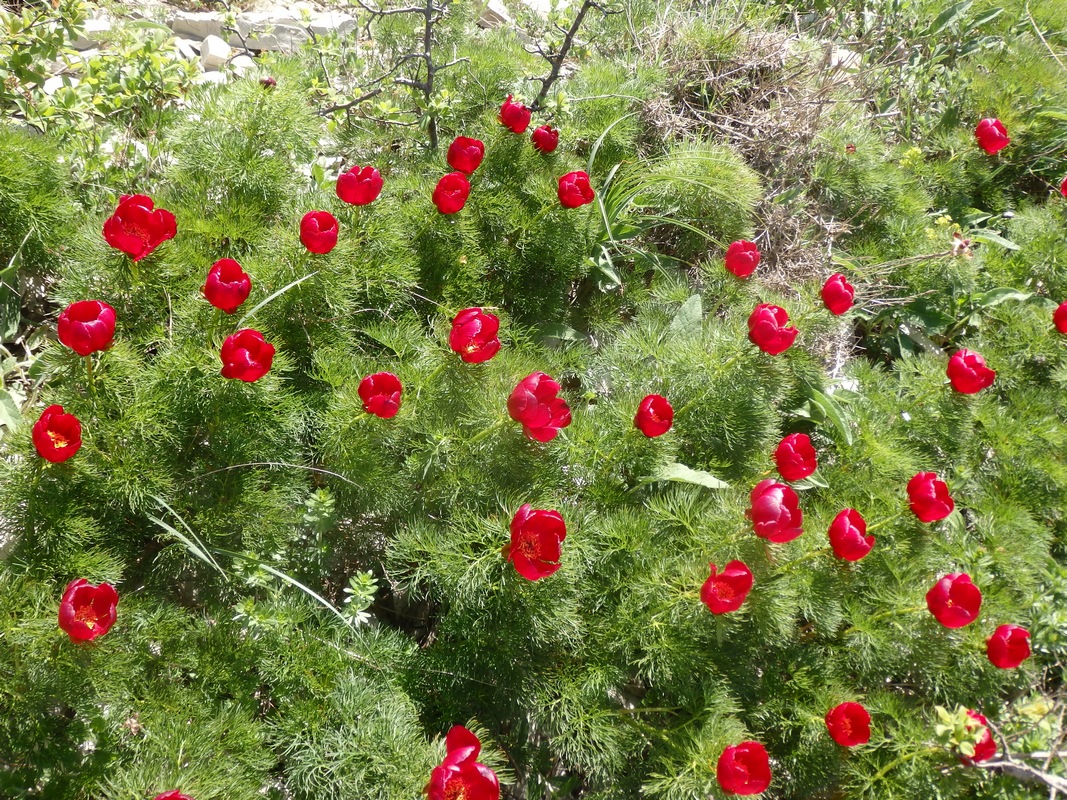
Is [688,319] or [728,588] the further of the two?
[688,319]

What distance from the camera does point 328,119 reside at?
7.54 feet

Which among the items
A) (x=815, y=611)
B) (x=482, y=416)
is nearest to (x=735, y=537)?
(x=815, y=611)

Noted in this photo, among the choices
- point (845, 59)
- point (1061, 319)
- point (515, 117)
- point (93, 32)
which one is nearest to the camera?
point (515, 117)

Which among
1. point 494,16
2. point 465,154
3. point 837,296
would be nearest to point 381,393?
point 465,154

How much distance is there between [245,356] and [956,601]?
1.69 metres

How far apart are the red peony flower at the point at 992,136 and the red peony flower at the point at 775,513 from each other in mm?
2174

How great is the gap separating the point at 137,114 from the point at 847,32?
313cm

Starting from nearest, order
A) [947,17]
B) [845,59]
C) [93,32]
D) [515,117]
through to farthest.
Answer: [515,117] < [93,32] < [845,59] < [947,17]

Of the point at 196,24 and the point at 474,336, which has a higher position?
the point at 474,336

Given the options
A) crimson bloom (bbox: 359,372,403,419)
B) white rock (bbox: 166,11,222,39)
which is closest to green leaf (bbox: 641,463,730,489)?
crimson bloom (bbox: 359,372,403,419)

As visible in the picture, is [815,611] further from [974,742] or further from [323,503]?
[323,503]

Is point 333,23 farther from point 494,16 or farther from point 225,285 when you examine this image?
point 225,285

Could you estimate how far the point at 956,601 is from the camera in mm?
1656

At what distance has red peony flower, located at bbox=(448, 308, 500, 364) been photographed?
5.05ft
